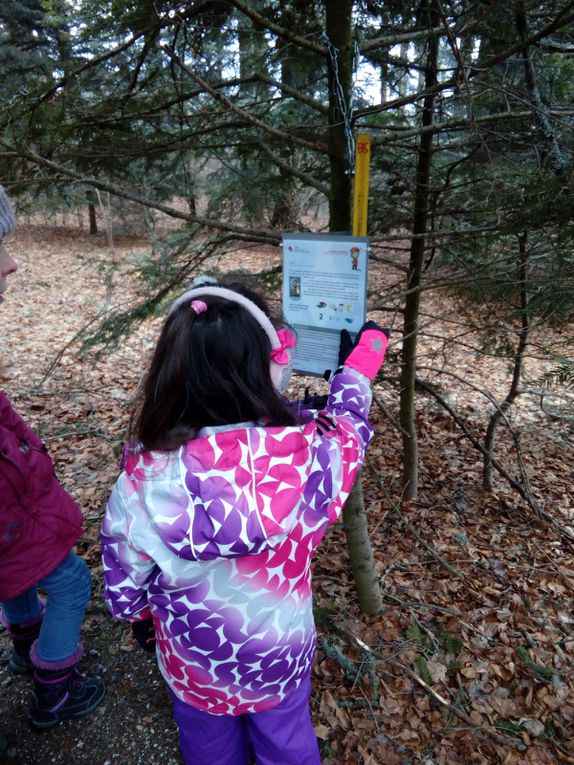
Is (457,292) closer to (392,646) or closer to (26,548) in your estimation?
(392,646)

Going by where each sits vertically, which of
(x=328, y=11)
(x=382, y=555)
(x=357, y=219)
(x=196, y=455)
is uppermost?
(x=328, y=11)

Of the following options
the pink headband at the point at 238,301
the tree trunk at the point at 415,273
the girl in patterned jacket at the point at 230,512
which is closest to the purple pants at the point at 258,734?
the girl in patterned jacket at the point at 230,512

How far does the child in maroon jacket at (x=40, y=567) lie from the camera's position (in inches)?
75.2

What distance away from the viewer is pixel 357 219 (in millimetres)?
1936

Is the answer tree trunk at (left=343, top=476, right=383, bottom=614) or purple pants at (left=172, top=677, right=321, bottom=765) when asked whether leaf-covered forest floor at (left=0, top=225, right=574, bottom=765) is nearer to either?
tree trunk at (left=343, top=476, right=383, bottom=614)

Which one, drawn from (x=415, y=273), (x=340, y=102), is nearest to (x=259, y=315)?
(x=340, y=102)

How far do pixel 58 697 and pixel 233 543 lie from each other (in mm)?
1792

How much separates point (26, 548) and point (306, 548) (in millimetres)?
1265

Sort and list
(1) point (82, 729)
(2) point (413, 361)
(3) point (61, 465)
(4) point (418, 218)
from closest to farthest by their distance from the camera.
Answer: (1) point (82, 729)
(4) point (418, 218)
(2) point (413, 361)
(3) point (61, 465)

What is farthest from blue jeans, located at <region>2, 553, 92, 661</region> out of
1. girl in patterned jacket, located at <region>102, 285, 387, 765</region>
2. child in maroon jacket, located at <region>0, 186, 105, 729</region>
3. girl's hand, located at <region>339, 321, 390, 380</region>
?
girl's hand, located at <region>339, 321, 390, 380</region>

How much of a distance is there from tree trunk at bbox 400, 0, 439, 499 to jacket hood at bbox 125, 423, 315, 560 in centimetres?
136

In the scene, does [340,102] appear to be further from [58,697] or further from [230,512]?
[58,697]

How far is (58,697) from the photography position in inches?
Result: 90.0

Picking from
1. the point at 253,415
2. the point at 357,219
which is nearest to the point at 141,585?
the point at 253,415
